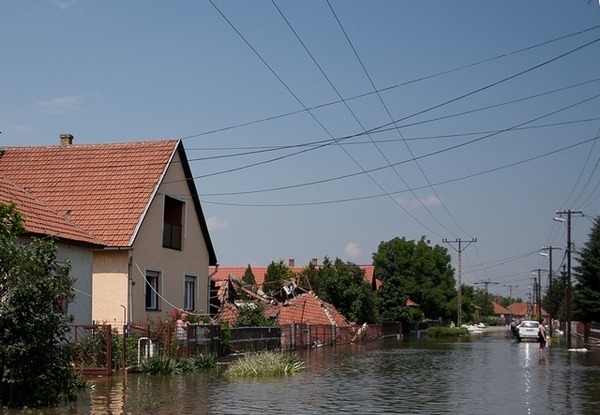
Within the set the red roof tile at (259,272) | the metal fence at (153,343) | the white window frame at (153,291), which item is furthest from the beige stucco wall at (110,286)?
the red roof tile at (259,272)

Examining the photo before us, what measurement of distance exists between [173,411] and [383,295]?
220ft

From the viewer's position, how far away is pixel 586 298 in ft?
210

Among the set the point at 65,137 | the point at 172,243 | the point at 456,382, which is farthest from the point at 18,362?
the point at 65,137

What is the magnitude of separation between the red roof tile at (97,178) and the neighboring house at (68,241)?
3535 millimetres

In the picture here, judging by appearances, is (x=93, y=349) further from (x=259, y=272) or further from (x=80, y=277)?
(x=259, y=272)

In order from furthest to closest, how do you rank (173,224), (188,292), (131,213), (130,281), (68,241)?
(188,292)
(173,224)
(131,213)
(130,281)
(68,241)

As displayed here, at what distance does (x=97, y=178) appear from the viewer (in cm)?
3450

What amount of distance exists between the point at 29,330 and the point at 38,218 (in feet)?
33.3

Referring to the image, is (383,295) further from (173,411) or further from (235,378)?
(173,411)

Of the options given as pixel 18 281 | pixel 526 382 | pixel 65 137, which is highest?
pixel 65 137

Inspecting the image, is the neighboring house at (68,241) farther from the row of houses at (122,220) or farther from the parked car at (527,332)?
the parked car at (527,332)

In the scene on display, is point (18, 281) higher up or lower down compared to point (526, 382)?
higher up

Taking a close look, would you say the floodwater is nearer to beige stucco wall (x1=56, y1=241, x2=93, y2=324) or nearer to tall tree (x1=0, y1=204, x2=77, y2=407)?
tall tree (x1=0, y1=204, x2=77, y2=407)

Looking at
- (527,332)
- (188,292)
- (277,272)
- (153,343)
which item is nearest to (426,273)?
(277,272)
